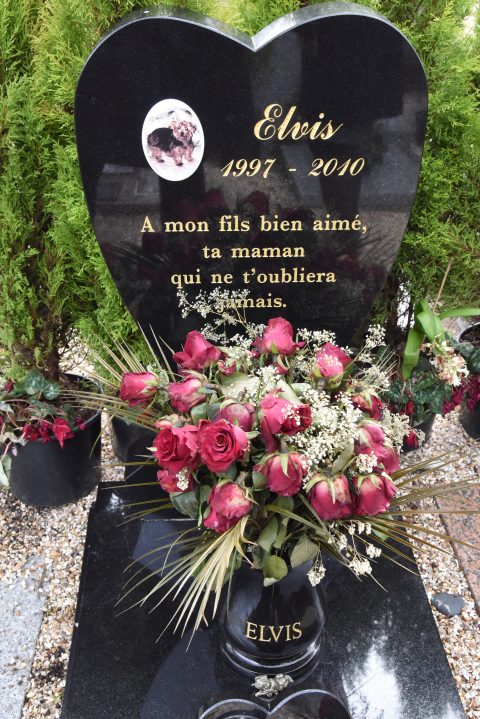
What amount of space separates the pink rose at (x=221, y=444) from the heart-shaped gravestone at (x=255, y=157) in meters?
1.17

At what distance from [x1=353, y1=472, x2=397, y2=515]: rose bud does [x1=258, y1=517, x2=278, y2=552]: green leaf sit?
226 mm

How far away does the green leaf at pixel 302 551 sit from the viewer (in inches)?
61.8

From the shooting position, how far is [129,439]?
3.13m

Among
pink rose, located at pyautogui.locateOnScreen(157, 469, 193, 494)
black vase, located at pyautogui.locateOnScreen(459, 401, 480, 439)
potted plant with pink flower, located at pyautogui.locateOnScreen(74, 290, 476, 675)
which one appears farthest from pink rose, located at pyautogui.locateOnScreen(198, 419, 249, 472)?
black vase, located at pyautogui.locateOnScreen(459, 401, 480, 439)

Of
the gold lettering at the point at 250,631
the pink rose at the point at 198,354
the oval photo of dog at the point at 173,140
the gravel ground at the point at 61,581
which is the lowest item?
the gravel ground at the point at 61,581

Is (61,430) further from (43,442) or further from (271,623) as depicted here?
(271,623)

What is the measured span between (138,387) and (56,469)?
56.5 inches

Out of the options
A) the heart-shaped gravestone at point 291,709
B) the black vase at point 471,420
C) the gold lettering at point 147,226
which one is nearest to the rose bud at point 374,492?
the heart-shaped gravestone at point 291,709

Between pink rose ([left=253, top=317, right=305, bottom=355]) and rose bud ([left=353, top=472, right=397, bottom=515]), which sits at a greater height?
pink rose ([left=253, top=317, right=305, bottom=355])

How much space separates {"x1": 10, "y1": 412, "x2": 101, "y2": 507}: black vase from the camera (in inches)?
115

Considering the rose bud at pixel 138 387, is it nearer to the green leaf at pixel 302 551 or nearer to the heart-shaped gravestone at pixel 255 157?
the green leaf at pixel 302 551

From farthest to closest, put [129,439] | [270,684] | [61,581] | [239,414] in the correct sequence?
1. [129,439]
2. [61,581]
3. [270,684]
4. [239,414]

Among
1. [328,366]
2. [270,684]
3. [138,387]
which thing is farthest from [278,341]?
[270,684]

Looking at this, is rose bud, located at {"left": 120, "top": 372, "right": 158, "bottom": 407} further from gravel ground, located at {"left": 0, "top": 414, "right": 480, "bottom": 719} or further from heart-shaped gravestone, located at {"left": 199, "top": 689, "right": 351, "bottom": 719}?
gravel ground, located at {"left": 0, "top": 414, "right": 480, "bottom": 719}
